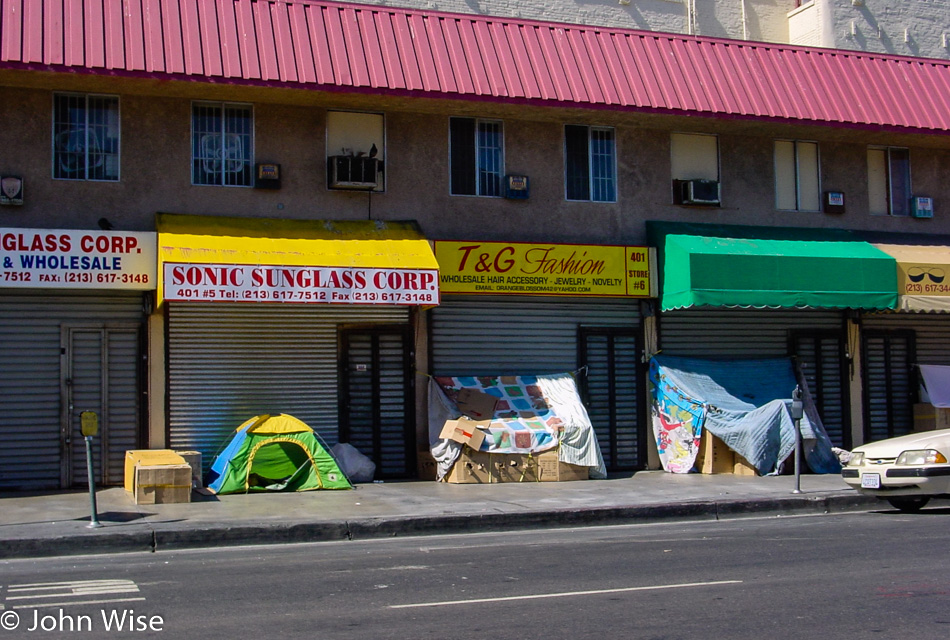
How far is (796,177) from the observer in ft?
66.4

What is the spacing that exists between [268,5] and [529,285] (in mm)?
5966

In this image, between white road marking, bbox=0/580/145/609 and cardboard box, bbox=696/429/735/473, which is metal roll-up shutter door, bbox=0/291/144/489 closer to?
white road marking, bbox=0/580/145/609

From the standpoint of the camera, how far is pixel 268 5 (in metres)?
17.0

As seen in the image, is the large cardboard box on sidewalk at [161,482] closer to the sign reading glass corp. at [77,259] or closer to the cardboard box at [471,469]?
the sign reading glass corp. at [77,259]

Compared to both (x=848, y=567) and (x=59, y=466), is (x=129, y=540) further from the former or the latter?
(x=848, y=567)

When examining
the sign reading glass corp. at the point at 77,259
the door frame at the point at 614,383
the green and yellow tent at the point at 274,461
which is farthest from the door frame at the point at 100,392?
the door frame at the point at 614,383

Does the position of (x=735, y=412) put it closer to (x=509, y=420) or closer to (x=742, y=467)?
(x=742, y=467)

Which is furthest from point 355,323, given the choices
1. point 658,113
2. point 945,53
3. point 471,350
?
point 945,53

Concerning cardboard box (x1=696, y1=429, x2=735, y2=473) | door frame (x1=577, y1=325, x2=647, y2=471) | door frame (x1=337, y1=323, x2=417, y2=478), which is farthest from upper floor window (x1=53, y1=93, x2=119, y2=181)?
cardboard box (x1=696, y1=429, x2=735, y2=473)

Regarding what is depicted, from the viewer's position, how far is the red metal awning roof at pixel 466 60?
15.7 meters

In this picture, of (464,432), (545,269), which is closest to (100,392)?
(464,432)

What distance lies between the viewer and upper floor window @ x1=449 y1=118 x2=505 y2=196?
18.2m

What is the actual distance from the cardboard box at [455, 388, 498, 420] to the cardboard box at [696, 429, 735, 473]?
3.57 meters

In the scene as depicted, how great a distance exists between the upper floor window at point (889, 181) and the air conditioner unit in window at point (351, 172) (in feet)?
31.6
